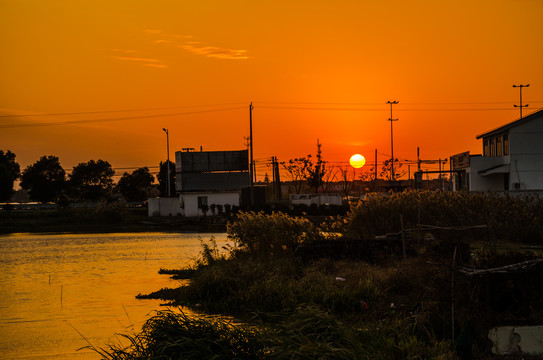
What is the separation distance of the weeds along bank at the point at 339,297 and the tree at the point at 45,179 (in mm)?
100487

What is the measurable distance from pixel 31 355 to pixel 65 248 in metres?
34.1

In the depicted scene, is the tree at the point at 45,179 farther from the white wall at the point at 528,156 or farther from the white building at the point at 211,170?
the white wall at the point at 528,156

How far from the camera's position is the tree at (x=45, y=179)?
12531 centimetres

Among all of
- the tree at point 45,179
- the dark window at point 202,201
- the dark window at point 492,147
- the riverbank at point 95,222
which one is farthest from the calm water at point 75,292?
the tree at point 45,179

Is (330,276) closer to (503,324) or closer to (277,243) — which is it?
(277,243)

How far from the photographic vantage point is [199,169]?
9875cm

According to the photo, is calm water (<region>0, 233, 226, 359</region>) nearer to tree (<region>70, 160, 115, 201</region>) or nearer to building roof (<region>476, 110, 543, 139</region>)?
building roof (<region>476, 110, 543, 139</region>)

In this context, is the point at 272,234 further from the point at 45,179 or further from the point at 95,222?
the point at 45,179

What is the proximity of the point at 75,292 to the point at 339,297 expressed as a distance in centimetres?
1212

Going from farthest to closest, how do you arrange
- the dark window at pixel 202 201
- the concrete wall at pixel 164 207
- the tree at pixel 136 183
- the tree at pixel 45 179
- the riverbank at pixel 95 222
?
the tree at pixel 136 183, the tree at pixel 45 179, the concrete wall at pixel 164 207, the dark window at pixel 202 201, the riverbank at pixel 95 222

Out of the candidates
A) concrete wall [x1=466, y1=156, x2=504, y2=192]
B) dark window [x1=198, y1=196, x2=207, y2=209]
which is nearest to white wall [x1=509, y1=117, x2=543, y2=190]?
concrete wall [x1=466, y1=156, x2=504, y2=192]

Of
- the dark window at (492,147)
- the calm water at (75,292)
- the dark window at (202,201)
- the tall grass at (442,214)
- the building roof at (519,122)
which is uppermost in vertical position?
the building roof at (519,122)

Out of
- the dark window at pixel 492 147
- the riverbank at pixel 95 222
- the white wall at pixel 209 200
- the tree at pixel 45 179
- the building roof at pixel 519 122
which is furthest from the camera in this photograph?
the tree at pixel 45 179

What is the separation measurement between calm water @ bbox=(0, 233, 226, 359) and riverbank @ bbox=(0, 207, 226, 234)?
71.8 feet
